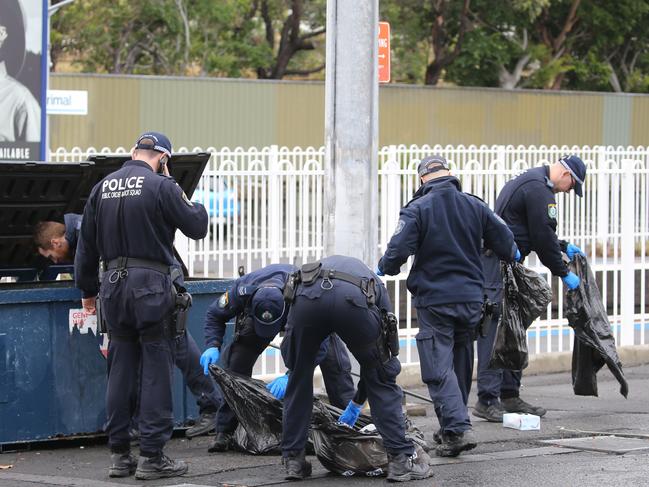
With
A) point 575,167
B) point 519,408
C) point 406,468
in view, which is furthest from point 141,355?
point 575,167

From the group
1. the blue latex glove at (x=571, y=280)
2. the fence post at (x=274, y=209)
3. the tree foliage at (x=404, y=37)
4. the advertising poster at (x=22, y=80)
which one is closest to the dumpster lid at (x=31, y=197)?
the fence post at (x=274, y=209)

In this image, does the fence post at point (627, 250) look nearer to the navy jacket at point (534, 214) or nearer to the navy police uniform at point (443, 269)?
the navy jacket at point (534, 214)

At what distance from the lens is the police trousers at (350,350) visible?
5926mm

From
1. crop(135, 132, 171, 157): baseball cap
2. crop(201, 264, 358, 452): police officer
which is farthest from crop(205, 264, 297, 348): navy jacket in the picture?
crop(135, 132, 171, 157): baseball cap

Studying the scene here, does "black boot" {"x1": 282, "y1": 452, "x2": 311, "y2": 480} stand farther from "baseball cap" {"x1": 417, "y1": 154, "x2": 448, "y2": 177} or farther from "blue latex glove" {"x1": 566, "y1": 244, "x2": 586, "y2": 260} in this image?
"blue latex glove" {"x1": 566, "y1": 244, "x2": 586, "y2": 260}

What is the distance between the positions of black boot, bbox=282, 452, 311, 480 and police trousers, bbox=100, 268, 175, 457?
0.66 metres

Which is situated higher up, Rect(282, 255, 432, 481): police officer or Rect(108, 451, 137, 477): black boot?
Rect(282, 255, 432, 481): police officer

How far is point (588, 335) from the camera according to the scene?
8297 mm

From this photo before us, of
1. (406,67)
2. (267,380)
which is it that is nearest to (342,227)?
(267,380)

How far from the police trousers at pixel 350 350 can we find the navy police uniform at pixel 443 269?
0.69m

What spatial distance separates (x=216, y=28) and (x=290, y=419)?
29924 mm

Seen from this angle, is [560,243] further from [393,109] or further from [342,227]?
[393,109]

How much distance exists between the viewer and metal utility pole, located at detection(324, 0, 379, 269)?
7746 millimetres

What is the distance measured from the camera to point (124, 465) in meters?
6.44
